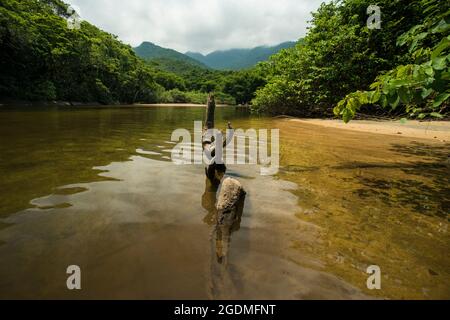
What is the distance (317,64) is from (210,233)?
807 inches

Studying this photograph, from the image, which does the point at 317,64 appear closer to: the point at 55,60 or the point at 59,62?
the point at 55,60

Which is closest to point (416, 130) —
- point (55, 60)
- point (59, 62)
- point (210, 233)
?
point (210, 233)

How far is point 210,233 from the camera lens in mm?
3109

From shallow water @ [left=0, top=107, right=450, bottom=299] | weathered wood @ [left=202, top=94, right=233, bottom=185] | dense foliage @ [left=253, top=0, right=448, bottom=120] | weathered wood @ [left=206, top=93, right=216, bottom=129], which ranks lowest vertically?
shallow water @ [left=0, top=107, right=450, bottom=299]

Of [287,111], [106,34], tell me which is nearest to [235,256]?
[287,111]

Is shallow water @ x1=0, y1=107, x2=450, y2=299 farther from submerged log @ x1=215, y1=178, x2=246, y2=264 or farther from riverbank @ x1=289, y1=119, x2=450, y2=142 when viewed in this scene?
riverbank @ x1=289, y1=119, x2=450, y2=142

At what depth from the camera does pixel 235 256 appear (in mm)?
2666

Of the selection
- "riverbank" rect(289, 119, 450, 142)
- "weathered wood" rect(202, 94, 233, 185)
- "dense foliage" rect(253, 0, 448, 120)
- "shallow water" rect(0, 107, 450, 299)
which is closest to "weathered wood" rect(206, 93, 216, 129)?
"weathered wood" rect(202, 94, 233, 185)

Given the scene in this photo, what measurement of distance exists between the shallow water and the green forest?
149 centimetres

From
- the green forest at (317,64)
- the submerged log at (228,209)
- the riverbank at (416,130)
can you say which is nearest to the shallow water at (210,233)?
the submerged log at (228,209)

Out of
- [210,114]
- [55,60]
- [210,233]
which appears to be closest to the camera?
[210,233]

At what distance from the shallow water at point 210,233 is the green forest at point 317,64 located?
58.5 inches

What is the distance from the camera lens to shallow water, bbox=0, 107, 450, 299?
225cm

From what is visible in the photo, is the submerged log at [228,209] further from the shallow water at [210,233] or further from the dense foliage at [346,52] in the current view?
the dense foliage at [346,52]
